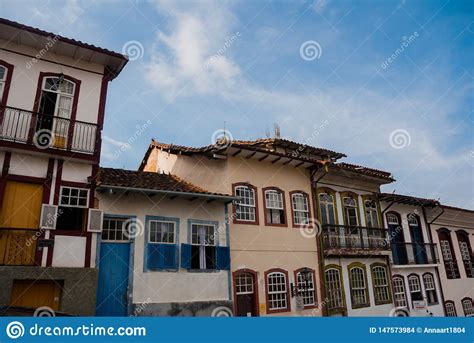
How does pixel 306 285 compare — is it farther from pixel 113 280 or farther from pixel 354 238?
pixel 113 280

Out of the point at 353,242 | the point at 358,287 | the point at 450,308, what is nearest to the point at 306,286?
the point at 358,287

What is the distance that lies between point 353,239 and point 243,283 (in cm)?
707

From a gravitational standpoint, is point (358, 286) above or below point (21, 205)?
below

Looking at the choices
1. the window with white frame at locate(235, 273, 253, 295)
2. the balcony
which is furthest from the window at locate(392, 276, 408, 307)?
the window with white frame at locate(235, 273, 253, 295)

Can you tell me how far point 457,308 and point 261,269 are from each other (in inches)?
613

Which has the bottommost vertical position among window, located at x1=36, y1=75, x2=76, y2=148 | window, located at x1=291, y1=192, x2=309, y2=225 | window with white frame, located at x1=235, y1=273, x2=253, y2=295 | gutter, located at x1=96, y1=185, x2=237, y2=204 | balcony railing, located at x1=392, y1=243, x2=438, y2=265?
window with white frame, located at x1=235, y1=273, x2=253, y2=295

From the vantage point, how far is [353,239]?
19.0 m

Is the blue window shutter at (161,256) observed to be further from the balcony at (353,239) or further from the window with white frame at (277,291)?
the balcony at (353,239)

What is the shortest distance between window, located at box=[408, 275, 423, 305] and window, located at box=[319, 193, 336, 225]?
22.1ft

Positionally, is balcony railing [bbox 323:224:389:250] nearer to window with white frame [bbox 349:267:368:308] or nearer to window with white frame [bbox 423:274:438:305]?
window with white frame [bbox 349:267:368:308]

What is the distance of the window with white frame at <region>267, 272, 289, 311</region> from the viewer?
1556 centimetres

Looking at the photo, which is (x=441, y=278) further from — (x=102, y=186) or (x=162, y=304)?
(x=102, y=186)

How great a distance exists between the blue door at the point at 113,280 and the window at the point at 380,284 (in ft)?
43.4

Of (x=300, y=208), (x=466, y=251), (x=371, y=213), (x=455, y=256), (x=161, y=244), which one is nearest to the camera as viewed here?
(x=161, y=244)
